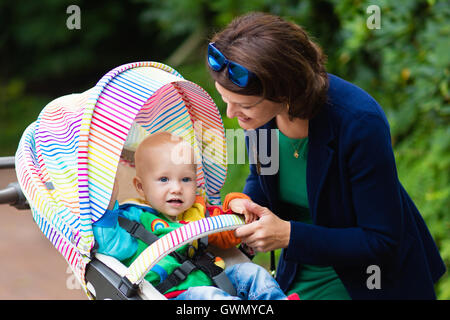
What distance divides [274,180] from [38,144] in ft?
2.91

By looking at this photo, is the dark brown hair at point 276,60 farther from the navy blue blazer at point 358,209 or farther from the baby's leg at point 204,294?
the baby's leg at point 204,294

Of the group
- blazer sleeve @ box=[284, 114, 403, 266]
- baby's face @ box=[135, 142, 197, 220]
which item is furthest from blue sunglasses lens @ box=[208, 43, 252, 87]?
baby's face @ box=[135, 142, 197, 220]

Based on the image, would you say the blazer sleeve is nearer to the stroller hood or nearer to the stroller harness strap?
the stroller harness strap

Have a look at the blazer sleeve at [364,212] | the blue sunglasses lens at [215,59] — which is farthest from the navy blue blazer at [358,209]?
the blue sunglasses lens at [215,59]

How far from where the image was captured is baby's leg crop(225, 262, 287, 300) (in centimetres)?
193

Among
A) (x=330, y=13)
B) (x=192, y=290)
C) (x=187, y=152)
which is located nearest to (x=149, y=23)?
(x=330, y=13)

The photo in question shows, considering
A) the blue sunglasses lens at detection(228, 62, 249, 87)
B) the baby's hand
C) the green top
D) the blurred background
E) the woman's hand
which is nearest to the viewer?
the blue sunglasses lens at detection(228, 62, 249, 87)

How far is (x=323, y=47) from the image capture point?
4.95 m

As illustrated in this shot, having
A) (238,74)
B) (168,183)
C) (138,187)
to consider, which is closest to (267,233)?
(238,74)

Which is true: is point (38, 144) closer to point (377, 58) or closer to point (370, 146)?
point (370, 146)

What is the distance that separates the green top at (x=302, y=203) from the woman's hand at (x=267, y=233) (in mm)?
306

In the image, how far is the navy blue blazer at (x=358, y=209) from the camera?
1.85m

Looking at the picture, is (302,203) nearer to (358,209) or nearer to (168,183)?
(358,209)

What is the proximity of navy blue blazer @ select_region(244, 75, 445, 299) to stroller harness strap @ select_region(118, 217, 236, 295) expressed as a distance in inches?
10.2
